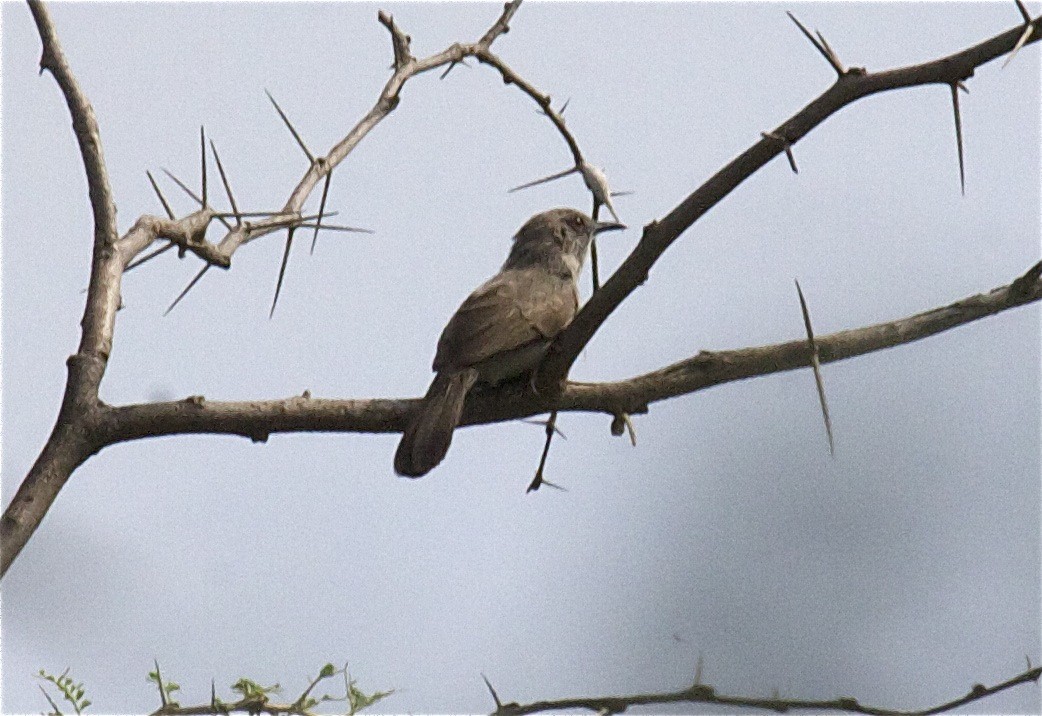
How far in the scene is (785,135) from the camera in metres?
3.50

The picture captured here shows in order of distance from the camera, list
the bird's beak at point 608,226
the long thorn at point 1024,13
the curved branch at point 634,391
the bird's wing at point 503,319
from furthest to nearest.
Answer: the bird's beak at point 608,226
the bird's wing at point 503,319
the curved branch at point 634,391
the long thorn at point 1024,13

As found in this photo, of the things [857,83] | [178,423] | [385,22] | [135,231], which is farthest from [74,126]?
[857,83]

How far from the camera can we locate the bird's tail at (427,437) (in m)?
4.80

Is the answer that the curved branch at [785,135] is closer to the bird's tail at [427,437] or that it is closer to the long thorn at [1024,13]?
the long thorn at [1024,13]

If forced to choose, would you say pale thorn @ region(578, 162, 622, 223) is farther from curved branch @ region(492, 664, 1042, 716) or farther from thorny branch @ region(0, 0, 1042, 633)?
curved branch @ region(492, 664, 1042, 716)

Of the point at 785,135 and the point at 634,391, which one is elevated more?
the point at 785,135

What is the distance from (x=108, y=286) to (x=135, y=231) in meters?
0.35

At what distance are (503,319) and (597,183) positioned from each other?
3.30ft

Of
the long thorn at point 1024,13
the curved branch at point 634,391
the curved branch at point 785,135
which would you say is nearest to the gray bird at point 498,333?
the curved branch at point 634,391

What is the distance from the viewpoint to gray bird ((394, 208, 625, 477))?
191 inches

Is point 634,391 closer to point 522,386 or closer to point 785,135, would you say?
point 522,386

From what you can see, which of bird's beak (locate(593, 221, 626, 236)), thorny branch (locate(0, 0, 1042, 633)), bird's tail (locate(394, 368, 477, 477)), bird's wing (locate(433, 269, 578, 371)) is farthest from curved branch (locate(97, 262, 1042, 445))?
bird's beak (locate(593, 221, 626, 236))

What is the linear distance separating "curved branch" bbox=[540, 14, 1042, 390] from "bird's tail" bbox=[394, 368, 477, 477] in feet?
3.34

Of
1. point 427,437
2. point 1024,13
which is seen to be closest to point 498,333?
point 427,437
